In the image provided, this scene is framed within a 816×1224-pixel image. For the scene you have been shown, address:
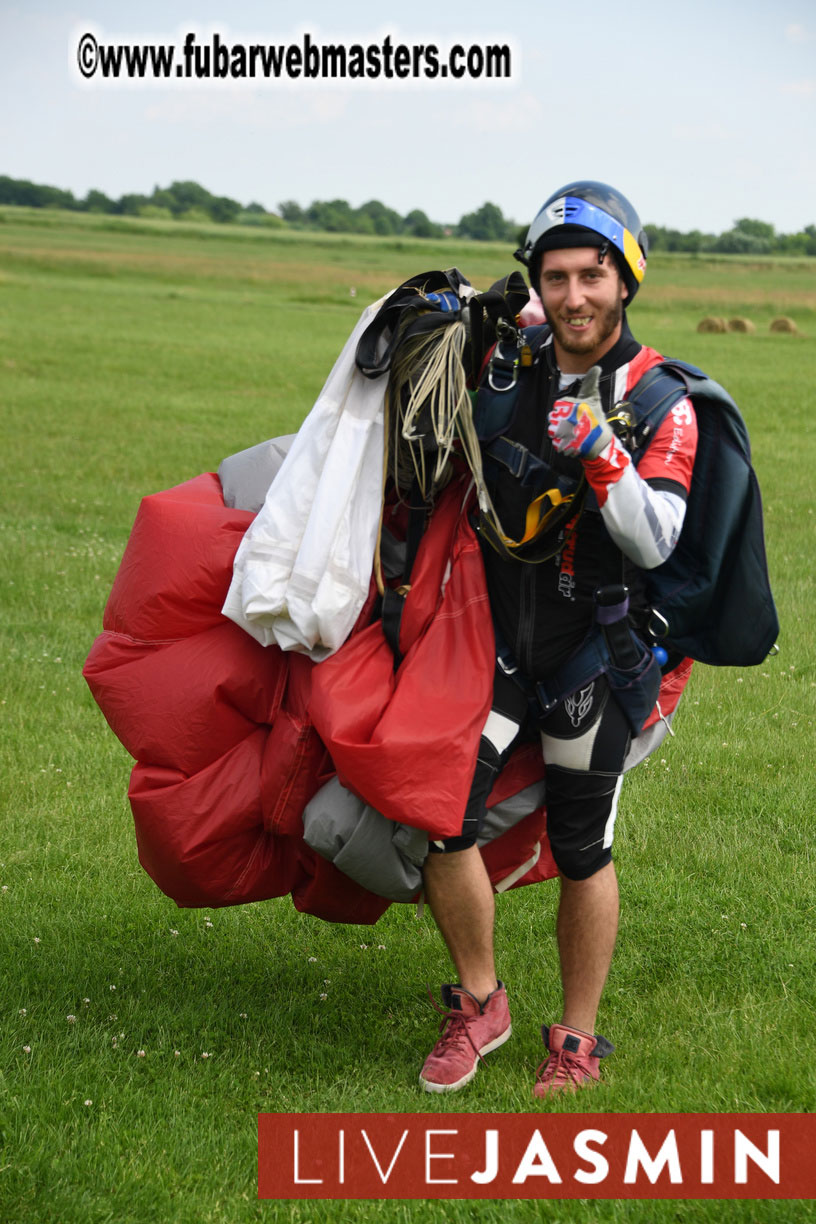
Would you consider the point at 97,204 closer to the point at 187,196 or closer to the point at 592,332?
the point at 187,196

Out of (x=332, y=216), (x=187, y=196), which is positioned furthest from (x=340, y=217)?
(x=187, y=196)

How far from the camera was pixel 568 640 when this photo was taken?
12.8 feet

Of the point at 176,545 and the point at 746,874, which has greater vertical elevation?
the point at 176,545

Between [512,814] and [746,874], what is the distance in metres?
1.77

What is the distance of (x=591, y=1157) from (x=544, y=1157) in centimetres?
13

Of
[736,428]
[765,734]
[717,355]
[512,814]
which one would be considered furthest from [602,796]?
[717,355]

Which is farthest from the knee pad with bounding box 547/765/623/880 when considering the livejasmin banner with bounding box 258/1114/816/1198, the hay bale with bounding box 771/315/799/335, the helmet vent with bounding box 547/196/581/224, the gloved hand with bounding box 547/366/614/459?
the hay bale with bounding box 771/315/799/335

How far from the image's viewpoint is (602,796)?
401 cm

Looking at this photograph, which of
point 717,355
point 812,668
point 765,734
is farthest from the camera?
point 717,355

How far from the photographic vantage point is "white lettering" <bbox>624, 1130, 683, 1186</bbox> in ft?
11.2

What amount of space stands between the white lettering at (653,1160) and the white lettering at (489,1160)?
357 mm

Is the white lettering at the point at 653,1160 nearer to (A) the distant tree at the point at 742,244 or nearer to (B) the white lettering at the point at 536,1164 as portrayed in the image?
(B) the white lettering at the point at 536,1164

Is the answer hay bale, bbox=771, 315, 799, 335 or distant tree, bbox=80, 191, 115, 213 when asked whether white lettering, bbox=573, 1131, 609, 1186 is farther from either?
distant tree, bbox=80, 191, 115, 213

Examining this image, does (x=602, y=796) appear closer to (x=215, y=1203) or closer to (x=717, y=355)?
(x=215, y=1203)
